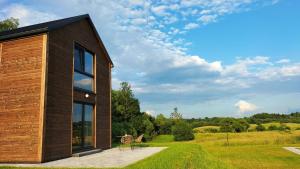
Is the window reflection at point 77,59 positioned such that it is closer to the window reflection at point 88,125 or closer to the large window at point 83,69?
the large window at point 83,69

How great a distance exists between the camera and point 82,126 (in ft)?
40.1

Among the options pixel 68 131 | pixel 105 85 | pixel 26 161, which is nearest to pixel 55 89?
pixel 68 131

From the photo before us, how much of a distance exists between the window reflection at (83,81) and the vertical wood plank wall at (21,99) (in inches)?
95.6

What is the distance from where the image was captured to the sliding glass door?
38.0 feet

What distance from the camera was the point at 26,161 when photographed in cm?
905

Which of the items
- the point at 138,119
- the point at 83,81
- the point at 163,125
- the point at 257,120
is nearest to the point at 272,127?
the point at 257,120

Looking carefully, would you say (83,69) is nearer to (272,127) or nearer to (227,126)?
(227,126)

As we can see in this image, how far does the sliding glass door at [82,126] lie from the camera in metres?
11.6

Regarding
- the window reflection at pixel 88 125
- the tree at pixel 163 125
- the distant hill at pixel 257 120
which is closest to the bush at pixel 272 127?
the distant hill at pixel 257 120

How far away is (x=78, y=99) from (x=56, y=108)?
6.11 feet

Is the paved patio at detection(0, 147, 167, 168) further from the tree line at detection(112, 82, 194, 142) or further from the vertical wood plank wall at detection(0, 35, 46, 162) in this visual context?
the tree line at detection(112, 82, 194, 142)

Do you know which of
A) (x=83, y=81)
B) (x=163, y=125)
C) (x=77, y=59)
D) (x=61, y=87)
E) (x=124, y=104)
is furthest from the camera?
(x=163, y=125)

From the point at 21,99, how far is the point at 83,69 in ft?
12.2

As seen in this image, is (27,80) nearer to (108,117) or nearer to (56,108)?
(56,108)
